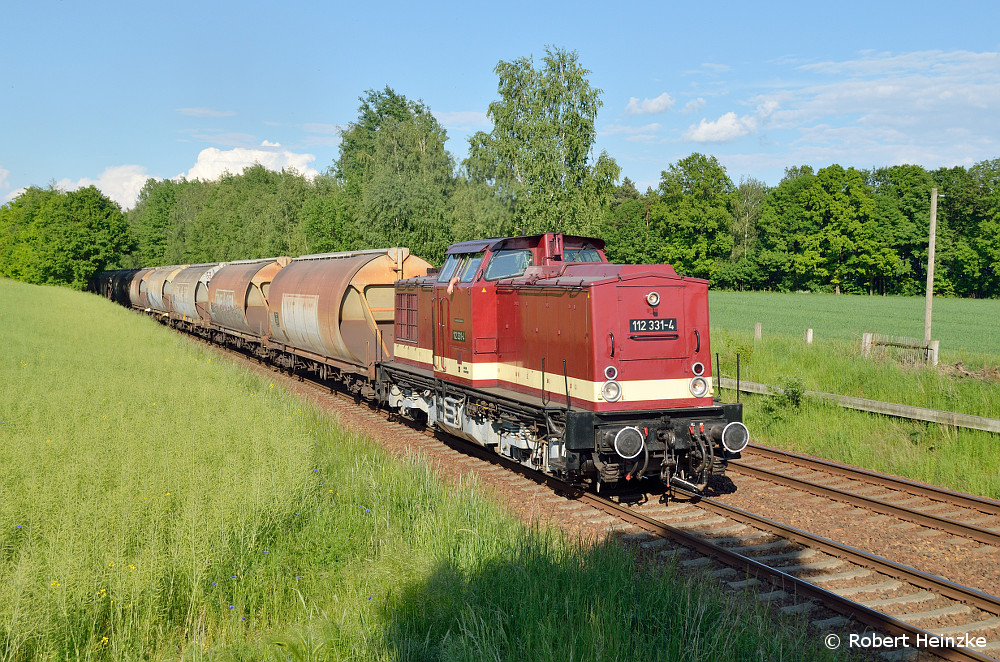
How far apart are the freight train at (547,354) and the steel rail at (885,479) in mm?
2357

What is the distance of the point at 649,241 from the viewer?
224ft

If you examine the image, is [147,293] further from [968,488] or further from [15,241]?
[15,241]

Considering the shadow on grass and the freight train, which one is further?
the freight train

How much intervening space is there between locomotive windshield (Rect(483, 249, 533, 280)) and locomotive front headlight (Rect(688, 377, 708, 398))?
11.2ft

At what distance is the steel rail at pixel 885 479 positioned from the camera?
8898mm

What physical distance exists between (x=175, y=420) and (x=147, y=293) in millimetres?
36261

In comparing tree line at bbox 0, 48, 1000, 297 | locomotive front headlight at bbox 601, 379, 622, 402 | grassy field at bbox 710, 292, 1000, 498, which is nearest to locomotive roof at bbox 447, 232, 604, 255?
locomotive front headlight at bbox 601, 379, 622, 402

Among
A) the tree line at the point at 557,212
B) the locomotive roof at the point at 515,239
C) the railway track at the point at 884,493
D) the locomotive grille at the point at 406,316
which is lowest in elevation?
the railway track at the point at 884,493

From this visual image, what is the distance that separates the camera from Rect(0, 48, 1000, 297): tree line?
30.6m

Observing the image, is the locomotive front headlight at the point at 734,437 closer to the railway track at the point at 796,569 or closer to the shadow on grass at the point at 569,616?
the railway track at the point at 796,569

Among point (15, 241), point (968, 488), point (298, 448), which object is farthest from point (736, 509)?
point (15, 241)

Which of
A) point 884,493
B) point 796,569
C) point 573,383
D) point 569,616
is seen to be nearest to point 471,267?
point 573,383

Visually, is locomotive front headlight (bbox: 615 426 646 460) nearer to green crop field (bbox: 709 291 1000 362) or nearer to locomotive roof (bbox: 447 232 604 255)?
locomotive roof (bbox: 447 232 604 255)

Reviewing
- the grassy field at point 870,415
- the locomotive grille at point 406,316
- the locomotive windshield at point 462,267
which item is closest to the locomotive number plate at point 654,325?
the locomotive windshield at point 462,267
